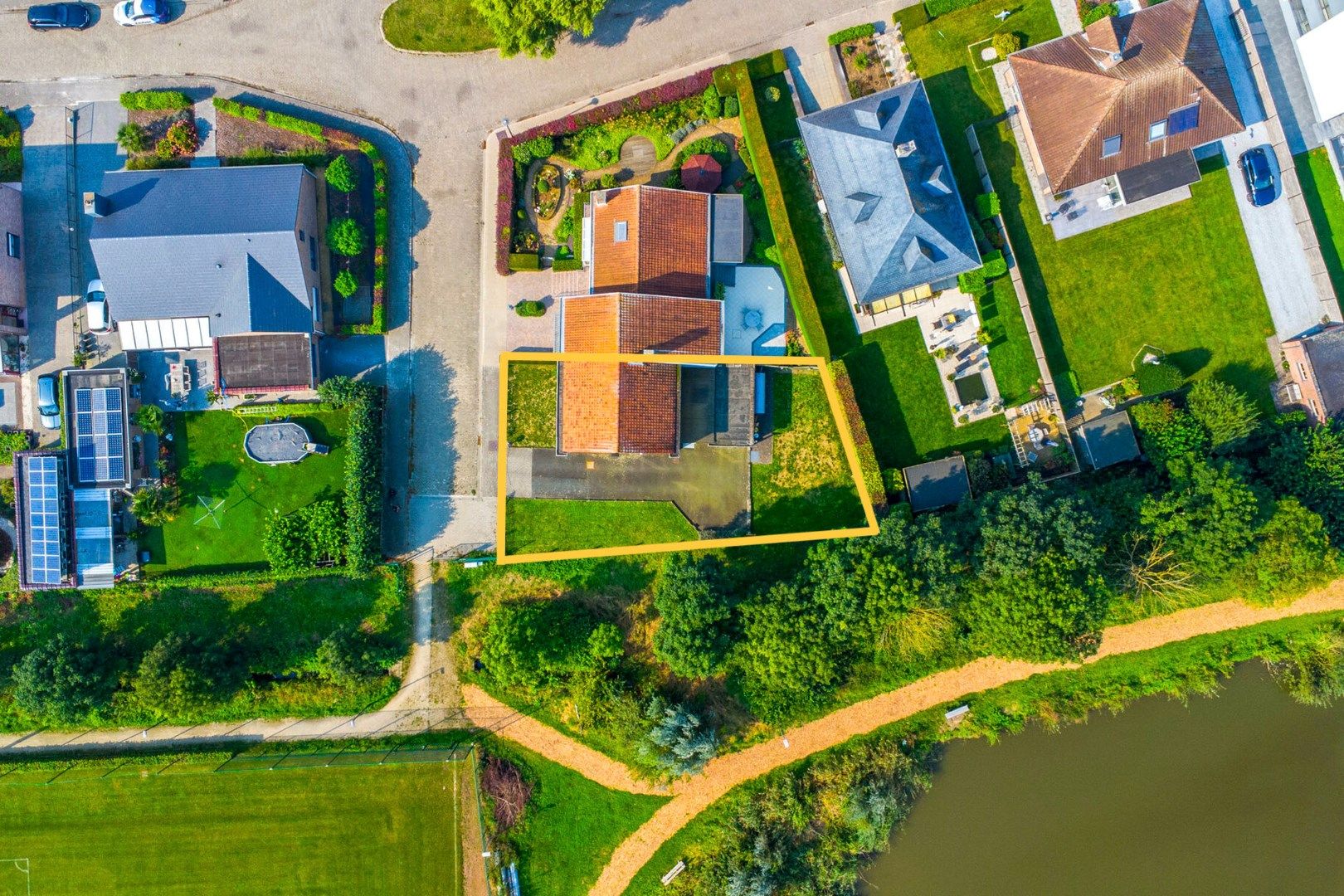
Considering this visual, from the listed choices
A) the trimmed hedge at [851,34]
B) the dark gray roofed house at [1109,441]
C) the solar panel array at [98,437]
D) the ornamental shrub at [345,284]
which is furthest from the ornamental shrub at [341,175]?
the dark gray roofed house at [1109,441]

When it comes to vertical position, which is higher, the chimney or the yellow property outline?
the chimney

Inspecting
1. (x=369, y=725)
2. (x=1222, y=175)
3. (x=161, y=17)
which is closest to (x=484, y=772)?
(x=369, y=725)

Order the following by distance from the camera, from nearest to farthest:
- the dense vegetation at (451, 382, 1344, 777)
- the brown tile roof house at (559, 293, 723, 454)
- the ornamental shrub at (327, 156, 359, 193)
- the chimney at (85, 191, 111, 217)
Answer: the brown tile roof house at (559, 293, 723, 454) < the dense vegetation at (451, 382, 1344, 777) < the chimney at (85, 191, 111, 217) < the ornamental shrub at (327, 156, 359, 193)

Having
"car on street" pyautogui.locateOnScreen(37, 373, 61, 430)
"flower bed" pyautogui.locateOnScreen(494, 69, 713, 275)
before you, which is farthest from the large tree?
"car on street" pyautogui.locateOnScreen(37, 373, 61, 430)

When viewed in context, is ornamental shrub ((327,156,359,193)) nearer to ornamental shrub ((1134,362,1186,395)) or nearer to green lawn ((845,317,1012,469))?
green lawn ((845,317,1012,469))

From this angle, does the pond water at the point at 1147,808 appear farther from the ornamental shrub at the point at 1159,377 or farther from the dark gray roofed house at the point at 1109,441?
the ornamental shrub at the point at 1159,377

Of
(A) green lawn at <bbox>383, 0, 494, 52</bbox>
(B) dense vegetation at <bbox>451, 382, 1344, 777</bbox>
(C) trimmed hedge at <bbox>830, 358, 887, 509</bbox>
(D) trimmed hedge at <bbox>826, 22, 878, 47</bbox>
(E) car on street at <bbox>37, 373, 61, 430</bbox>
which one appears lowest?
(B) dense vegetation at <bbox>451, 382, 1344, 777</bbox>

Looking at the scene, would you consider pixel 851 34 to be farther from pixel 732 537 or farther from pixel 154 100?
pixel 154 100

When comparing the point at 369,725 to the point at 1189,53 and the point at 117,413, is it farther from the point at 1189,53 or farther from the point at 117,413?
the point at 1189,53
